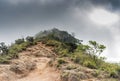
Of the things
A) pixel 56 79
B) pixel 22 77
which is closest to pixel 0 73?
pixel 22 77

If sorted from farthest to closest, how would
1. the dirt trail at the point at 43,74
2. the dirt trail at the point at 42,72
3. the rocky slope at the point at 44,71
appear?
the dirt trail at the point at 42,72, the dirt trail at the point at 43,74, the rocky slope at the point at 44,71

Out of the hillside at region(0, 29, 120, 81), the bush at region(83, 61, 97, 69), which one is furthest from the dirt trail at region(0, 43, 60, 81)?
the bush at region(83, 61, 97, 69)

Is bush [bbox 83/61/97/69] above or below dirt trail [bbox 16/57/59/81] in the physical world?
above

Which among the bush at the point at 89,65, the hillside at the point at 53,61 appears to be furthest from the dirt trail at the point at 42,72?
the bush at the point at 89,65

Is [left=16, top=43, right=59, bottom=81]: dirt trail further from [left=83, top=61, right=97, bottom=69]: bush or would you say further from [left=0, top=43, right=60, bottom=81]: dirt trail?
[left=83, top=61, right=97, bottom=69]: bush

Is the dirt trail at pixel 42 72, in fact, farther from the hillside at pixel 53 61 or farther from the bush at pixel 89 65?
the bush at pixel 89 65

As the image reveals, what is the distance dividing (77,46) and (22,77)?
1132cm

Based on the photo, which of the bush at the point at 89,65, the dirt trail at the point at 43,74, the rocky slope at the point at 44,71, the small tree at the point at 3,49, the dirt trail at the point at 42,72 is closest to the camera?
the rocky slope at the point at 44,71

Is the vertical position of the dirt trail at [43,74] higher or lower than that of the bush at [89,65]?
lower

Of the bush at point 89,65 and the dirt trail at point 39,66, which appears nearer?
the dirt trail at point 39,66

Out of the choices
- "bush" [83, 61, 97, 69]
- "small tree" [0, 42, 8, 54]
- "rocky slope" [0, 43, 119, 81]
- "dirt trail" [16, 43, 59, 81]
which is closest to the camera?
"rocky slope" [0, 43, 119, 81]

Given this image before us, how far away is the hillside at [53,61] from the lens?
32.4 metres

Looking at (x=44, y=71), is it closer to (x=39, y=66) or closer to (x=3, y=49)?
(x=39, y=66)

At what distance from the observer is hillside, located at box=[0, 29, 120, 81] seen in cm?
3238
